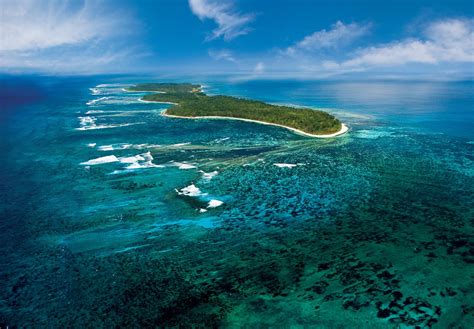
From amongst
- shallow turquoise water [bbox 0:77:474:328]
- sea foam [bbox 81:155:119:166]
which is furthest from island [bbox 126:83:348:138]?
sea foam [bbox 81:155:119:166]

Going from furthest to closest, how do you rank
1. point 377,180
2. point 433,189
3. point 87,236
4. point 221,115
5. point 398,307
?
point 221,115 < point 377,180 < point 433,189 < point 87,236 < point 398,307

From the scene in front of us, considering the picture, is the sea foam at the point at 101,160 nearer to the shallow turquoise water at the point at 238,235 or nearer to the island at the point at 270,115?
the shallow turquoise water at the point at 238,235

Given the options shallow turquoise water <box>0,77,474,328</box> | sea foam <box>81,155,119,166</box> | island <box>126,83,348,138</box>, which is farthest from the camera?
island <box>126,83,348,138</box>

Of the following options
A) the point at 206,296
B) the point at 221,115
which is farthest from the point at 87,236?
the point at 221,115

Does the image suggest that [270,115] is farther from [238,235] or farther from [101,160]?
[238,235]

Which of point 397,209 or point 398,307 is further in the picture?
point 397,209

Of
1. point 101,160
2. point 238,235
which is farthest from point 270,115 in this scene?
point 238,235

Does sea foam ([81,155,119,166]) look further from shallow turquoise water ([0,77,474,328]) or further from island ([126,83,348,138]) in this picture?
island ([126,83,348,138])

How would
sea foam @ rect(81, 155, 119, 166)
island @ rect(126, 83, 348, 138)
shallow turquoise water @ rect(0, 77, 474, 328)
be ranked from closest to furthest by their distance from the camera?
shallow turquoise water @ rect(0, 77, 474, 328) < sea foam @ rect(81, 155, 119, 166) < island @ rect(126, 83, 348, 138)

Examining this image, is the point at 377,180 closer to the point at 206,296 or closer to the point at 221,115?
the point at 206,296
